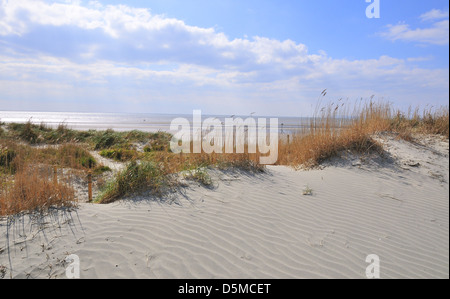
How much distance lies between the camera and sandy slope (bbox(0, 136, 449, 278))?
9.88 ft

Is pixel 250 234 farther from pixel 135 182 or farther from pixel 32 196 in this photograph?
pixel 32 196

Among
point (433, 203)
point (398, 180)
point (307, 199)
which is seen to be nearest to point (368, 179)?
point (398, 180)

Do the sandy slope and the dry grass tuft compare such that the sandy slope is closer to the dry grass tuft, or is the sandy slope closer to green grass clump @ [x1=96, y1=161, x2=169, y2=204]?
the dry grass tuft

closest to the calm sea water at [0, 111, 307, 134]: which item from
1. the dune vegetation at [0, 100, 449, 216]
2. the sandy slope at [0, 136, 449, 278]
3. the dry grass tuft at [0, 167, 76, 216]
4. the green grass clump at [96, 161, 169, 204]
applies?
the dune vegetation at [0, 100, 449, 216]

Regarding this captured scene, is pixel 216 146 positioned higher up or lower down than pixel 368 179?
higher up

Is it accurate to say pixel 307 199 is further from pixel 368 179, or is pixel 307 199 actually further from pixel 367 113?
pixel 367 113

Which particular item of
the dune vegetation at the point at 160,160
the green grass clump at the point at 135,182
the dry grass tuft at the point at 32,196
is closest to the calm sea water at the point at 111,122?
the dune vegetation at the point at 160,160

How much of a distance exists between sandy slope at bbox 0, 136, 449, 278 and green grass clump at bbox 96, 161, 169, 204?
38cm

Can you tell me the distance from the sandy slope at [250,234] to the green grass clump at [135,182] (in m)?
0.38

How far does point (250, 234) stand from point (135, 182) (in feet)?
8.19

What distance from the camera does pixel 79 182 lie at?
639cm

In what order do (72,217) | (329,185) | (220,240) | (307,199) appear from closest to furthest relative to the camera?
(220,240) < (72,217) < (307,199) < (329,185)
